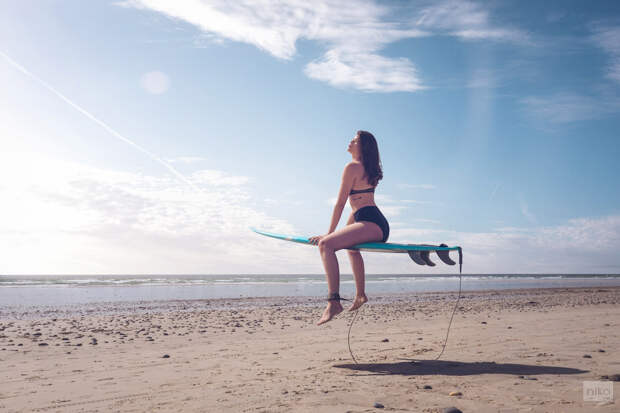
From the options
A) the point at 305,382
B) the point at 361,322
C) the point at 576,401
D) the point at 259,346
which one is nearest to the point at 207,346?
the point at 259,346

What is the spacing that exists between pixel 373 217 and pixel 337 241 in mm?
575

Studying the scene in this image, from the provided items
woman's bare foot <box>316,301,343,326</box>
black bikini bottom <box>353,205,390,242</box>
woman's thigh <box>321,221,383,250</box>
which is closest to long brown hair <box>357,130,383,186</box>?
black bikini bottom <box>353,205,390,242</box>

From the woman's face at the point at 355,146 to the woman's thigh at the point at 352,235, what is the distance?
961 mm

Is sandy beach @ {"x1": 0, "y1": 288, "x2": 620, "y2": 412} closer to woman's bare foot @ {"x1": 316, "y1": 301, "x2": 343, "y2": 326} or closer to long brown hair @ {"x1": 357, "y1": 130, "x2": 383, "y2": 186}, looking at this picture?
woman's bare foot @ {"x1": 316, "y1": 301, "x2": 343, "y2": 326}

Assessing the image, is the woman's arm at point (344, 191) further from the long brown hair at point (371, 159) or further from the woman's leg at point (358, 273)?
the woman's leg at point (358, 273)

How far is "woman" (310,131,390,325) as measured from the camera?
17.8ft

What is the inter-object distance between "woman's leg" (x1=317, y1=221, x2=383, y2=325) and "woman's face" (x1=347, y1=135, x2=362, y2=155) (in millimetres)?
958

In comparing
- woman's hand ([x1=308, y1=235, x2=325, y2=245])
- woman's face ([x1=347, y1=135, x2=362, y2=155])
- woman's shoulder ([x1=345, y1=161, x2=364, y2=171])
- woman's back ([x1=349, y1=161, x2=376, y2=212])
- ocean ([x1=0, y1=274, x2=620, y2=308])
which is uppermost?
woman's face ([x1=347, y1=135, x2=362, y2=155])

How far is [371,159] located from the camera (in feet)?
18.5

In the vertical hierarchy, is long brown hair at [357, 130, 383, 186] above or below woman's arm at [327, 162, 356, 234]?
above

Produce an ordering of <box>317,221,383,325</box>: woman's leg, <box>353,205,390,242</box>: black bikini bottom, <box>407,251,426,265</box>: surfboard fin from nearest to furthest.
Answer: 1. <box>317,221,383,325</box>: woman's leg
2. <box>353,205,390,242</box>: black bikini bottom
3. <box>407,251,426,265</box>: surfboard fin

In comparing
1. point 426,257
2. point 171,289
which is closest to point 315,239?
point 426,257

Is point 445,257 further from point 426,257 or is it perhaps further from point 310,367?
point 310,367

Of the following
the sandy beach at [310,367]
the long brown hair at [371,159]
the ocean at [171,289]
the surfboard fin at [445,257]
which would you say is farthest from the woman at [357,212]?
the ocean at [171,289]
